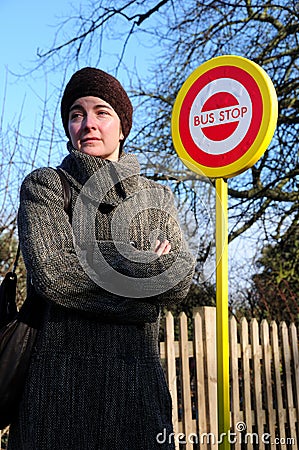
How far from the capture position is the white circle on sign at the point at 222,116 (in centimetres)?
207

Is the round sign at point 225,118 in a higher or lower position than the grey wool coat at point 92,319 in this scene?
higher

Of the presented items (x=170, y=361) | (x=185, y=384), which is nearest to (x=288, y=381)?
(x=185, y=384)

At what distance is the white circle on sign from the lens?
2.07 metres

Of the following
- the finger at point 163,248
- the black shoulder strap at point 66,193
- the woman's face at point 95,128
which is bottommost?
the finger at point 163,248

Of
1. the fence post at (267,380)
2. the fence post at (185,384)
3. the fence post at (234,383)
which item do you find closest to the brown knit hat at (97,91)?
the fence post at (185,384)

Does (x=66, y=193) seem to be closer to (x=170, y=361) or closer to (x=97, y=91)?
(x=97, y=91)

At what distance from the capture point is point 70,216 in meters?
1.78

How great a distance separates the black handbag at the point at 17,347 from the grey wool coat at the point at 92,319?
0.07 feet

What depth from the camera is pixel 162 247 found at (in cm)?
176

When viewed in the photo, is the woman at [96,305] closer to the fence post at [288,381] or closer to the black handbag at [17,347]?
the black handbag at [17,347]

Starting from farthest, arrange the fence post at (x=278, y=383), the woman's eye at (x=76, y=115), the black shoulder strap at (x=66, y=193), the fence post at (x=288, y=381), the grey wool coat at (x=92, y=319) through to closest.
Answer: the fence post at (x=288, y=381), the fence post at (x=278, y=383), the woman's eye at (x=76, y=115), the black shoulder strap at (x=66, y=193), the grey wool coat at (x=92, y=319)

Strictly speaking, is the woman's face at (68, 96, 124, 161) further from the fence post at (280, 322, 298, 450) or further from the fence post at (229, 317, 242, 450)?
the fence post at (280, 322, 298, 450)

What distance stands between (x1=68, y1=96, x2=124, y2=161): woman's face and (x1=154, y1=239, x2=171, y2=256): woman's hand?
305 mm

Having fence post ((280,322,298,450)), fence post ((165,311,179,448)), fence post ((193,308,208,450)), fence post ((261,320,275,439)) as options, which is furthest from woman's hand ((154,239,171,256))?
fence post ((280,322,298,450))
